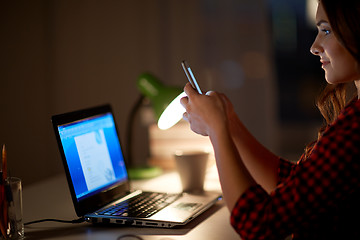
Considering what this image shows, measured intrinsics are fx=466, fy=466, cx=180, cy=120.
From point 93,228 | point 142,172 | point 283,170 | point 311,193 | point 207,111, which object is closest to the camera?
point 311,193

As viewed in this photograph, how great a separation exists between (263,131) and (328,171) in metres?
2.35

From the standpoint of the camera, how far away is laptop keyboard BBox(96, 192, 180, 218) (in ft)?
3.80

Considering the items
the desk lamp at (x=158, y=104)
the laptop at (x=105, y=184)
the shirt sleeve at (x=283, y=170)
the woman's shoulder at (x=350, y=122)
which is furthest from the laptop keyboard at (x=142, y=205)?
the woman's shoulder at (x=350, y=122)

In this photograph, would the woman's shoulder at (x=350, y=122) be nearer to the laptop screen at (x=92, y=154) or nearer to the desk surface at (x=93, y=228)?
the desk surface at (x=93, y=228)

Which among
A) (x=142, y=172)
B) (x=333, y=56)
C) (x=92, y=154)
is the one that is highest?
(x=333, y=56)

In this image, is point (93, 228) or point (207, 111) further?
point (93, 228)

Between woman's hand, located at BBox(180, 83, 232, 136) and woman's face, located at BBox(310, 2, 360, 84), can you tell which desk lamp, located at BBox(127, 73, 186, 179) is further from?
woman's face, located at BBox(310, 2, 360, 84)

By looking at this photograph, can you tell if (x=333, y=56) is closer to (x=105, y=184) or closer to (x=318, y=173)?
(x=318, y=173)

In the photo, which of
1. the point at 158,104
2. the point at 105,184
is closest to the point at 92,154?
the point at 105,184

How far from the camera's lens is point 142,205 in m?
1.24

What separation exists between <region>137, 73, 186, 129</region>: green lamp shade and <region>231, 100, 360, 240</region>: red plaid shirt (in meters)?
0.47

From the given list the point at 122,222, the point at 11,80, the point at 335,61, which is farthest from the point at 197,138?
the point at 11,80

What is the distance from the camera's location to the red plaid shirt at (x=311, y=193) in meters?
0.86

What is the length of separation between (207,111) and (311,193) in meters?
0.27
